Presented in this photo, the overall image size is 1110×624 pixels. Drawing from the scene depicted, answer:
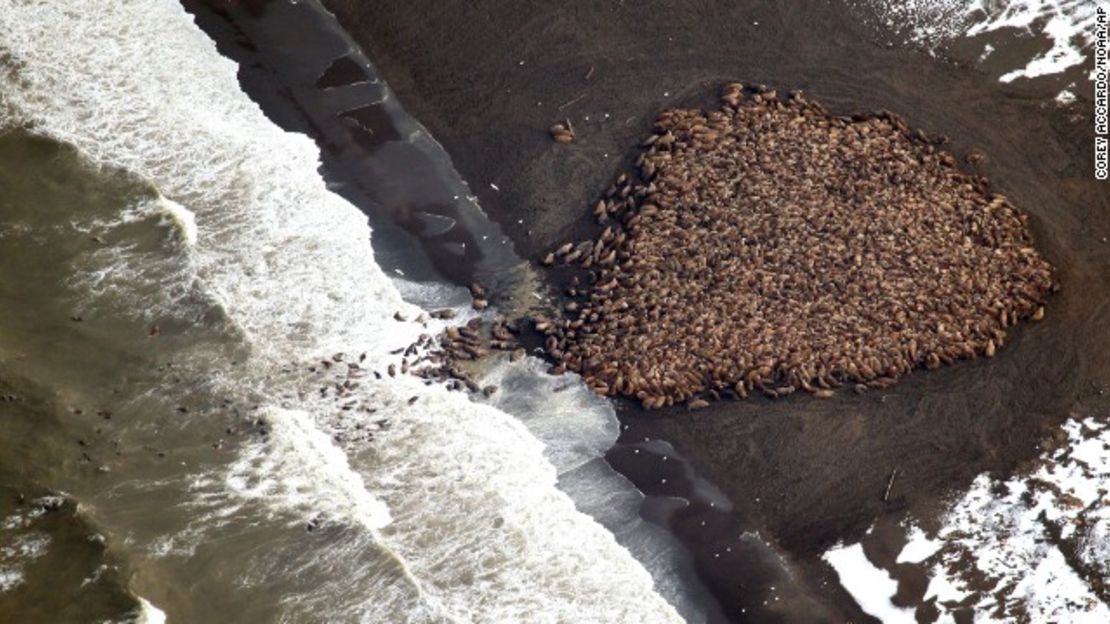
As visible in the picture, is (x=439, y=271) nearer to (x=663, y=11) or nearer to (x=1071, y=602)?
(x=663, y=11)

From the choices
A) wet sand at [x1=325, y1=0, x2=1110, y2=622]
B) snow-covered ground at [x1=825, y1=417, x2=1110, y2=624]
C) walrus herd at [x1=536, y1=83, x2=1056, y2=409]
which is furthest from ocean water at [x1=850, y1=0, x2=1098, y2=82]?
snow-covered ground at [x1=825, y1=417, x2=1110, y2=624]

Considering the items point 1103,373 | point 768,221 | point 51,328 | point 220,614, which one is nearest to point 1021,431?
point 1103,373

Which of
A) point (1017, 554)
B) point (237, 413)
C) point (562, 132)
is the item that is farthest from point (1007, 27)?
point (237, 413)

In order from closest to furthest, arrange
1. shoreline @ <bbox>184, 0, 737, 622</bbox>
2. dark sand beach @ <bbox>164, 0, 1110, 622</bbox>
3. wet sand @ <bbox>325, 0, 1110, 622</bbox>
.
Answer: dark sand beach @ <bbox>164, 0, 1110, 622</bbox> < wet sand @ <bbox>325, 0, 1110, 622</bbox> < shoreline @ <bbox>184, 0, 737, 622</bbox>

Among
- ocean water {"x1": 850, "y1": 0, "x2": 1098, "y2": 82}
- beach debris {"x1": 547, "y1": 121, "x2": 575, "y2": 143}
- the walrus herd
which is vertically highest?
ocean water {"x1": 850, "y1": 0, "x2": 1098, "y2": 82}

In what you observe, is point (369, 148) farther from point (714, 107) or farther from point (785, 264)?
point (785, 264)

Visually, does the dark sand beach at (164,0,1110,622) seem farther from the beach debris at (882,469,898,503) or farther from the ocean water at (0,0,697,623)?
the ocean water at (0,0,697,623)
